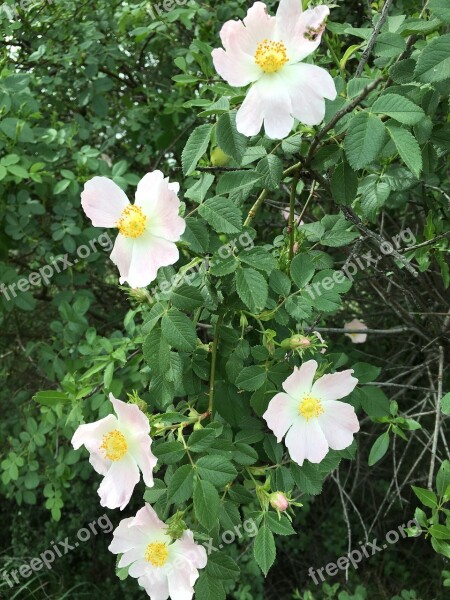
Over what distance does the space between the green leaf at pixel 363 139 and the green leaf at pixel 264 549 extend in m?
0.62

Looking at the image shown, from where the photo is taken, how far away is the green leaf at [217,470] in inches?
37.9

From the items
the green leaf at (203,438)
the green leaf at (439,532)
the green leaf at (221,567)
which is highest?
the green leaf at (203,438)

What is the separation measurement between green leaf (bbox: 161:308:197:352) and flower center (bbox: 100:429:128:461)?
18 centimetres

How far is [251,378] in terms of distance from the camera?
1039 millimetres

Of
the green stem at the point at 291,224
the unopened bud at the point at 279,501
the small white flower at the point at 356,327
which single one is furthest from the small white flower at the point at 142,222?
the small white flower at the point at 356,327

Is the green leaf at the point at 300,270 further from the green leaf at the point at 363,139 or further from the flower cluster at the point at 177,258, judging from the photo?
the green leaf at the point at 363,139

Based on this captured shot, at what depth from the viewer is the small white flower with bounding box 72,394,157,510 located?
966 millimetres

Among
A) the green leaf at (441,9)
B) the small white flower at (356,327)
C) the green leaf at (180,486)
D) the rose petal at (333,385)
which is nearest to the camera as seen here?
the green leaf at (441,9)

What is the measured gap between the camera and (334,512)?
2.88 meters

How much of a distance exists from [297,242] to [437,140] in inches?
12.2

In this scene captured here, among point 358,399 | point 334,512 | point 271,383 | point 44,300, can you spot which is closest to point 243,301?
point 271,383

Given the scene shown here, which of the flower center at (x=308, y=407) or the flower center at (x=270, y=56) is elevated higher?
the flower center at (x=270, y=56)

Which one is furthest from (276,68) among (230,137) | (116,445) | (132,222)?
(116,445)

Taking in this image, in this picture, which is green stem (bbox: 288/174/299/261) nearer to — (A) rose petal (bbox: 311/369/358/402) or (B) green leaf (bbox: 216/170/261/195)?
(B) green leaf (bbox: 216/170/261/195)
